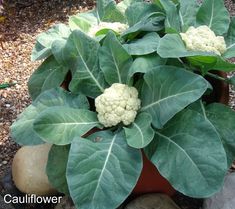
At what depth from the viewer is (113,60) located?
4.96ft

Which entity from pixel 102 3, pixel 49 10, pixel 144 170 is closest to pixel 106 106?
pixel 144 170

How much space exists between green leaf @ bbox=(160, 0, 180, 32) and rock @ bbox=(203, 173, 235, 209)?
1.96 feet

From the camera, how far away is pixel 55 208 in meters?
1.73

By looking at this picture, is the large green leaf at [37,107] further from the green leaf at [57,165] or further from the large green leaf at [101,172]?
the large green leaf at [101,172]

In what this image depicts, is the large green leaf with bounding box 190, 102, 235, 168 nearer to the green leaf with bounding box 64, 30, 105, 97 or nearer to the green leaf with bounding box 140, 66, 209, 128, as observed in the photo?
the green leaf with bounding box 140, 66, 209, 128

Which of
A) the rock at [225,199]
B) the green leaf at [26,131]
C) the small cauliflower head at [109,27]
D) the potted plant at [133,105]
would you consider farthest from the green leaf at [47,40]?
the rock at [225,199]

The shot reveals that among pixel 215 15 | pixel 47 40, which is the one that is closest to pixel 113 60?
pixel 47 40

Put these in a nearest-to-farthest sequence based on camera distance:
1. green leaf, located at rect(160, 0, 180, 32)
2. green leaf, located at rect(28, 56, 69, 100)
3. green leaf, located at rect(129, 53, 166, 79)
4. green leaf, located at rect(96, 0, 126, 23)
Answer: green leaf, located at rect(129, 53, 166, 79) → green leaf, located at rect(160, 0, 180, 32) → green leaf, located at rect(28, 56, 69, 100) → green leaf, located at rect(96, 0, 126, 23)

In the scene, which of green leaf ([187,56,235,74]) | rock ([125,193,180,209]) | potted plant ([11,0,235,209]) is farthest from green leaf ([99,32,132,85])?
rock ([125,193,180,209])

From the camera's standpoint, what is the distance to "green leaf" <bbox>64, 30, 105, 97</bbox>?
59.3 inches

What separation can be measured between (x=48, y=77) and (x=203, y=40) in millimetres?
585

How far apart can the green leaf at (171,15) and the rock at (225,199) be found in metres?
0.60

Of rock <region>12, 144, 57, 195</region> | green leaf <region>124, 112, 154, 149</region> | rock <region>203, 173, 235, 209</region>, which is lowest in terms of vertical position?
rock <region>203, 173, 235, 209</region>

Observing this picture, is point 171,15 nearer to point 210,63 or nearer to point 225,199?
point 210,63
